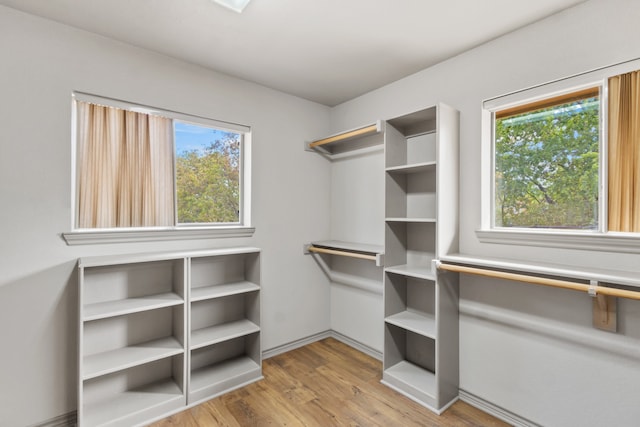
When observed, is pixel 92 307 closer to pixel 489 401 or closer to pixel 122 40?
pixel 122 40

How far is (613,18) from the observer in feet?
5.43

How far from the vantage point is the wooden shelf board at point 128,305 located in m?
1.93

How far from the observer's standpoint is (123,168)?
2.27 m

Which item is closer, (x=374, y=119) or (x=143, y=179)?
(x=143, y=179)

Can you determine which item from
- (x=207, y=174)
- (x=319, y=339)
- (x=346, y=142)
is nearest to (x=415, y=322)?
(x=319, y=339)

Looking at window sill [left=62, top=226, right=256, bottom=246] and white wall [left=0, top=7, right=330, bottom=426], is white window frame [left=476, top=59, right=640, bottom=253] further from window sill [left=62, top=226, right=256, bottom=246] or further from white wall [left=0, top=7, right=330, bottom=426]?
white wall [left=0, top=7, right=330, bottom=426]

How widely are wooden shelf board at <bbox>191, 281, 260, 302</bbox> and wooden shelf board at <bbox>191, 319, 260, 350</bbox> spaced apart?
29 centimetres

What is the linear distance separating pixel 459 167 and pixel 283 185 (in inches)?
63.1

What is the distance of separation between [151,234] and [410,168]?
202 cm

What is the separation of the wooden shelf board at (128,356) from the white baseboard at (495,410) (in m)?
2.09

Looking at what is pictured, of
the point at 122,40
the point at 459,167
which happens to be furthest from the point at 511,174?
the point at 122,40

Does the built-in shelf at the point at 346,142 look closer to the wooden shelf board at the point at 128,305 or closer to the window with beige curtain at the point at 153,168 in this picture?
the window with beige curtain at the point at 153,168

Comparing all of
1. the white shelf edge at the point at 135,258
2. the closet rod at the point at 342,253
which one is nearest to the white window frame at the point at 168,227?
the white shelf edge at the point at 135,258

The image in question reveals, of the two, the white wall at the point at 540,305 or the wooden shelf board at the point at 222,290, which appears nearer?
the white wall at the point at 540,305
